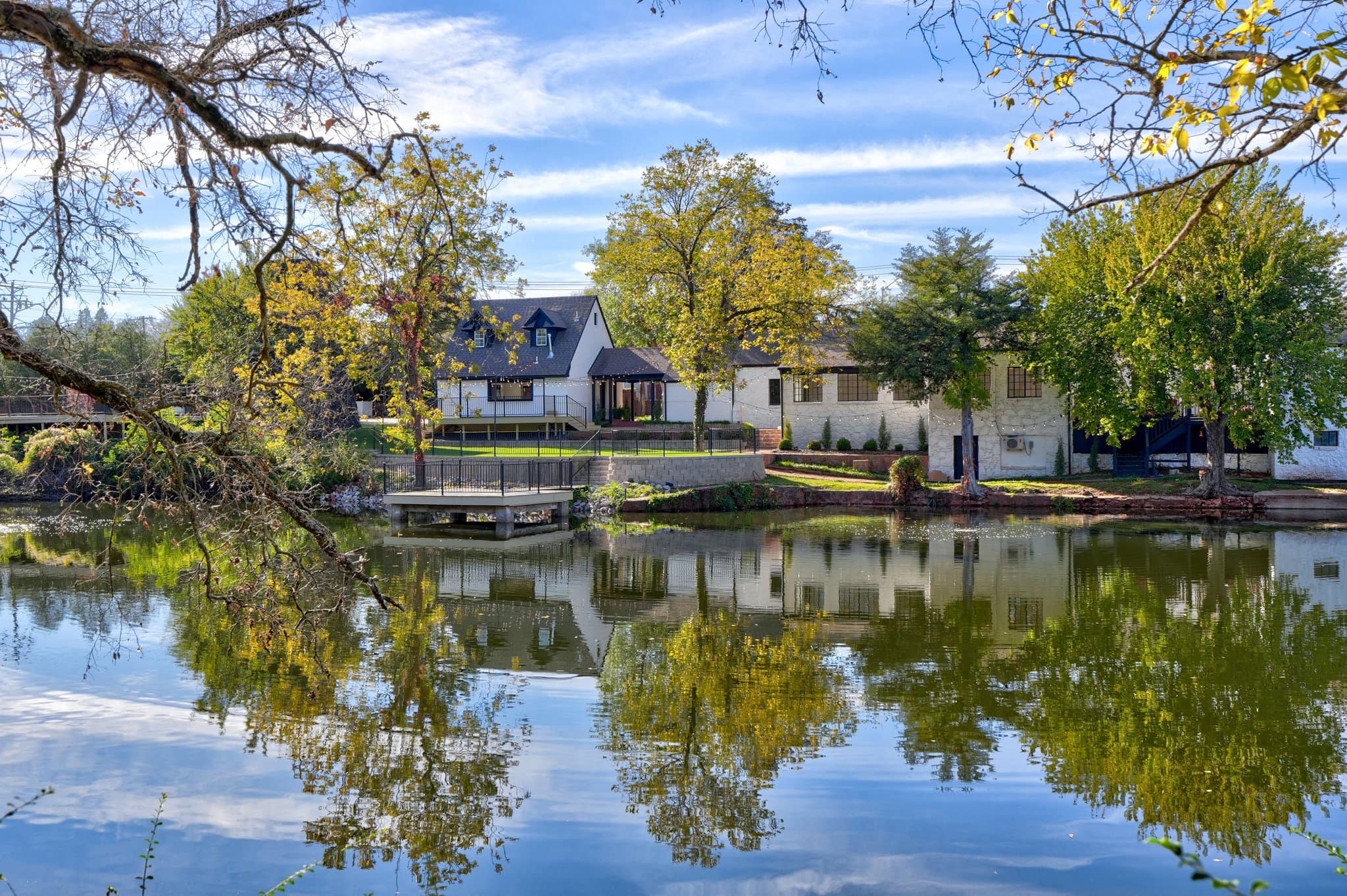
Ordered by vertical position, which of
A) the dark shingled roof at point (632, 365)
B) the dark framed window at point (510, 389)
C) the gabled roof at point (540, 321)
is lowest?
the dark framed window at point (510, 389)

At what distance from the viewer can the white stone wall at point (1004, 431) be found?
36094 mm

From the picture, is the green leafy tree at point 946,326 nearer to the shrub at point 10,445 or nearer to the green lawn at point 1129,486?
the green lawn at point 1129,486

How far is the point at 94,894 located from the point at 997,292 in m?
30.2

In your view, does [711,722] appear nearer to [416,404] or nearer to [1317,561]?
[1317,561]

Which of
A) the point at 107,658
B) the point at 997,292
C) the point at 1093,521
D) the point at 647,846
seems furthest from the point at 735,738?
the point at 997,292

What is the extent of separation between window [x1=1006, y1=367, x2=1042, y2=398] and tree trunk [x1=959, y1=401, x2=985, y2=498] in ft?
7.38

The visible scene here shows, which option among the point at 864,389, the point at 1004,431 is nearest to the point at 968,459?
the point at 1004,431

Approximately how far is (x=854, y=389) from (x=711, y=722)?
31884 millimetres

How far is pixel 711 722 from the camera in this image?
351 inches

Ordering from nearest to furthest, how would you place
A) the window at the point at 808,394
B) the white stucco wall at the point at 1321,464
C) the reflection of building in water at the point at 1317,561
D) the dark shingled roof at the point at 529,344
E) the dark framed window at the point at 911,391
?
the reflection of building in water at the point at 1317,561 → the white stucco wall at the point at 1321,464 → the dark framed window at the point at 911,391 → the window at the point at 808,394 → the dark shingled roof at the point at 529,344

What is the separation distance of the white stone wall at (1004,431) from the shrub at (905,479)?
203 inches

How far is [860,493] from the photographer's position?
105 ft

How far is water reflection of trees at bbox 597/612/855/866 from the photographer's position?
6.87 metres

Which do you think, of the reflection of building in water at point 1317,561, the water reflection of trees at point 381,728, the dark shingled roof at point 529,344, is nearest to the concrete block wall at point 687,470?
the dark shingled roof at point 529,344
